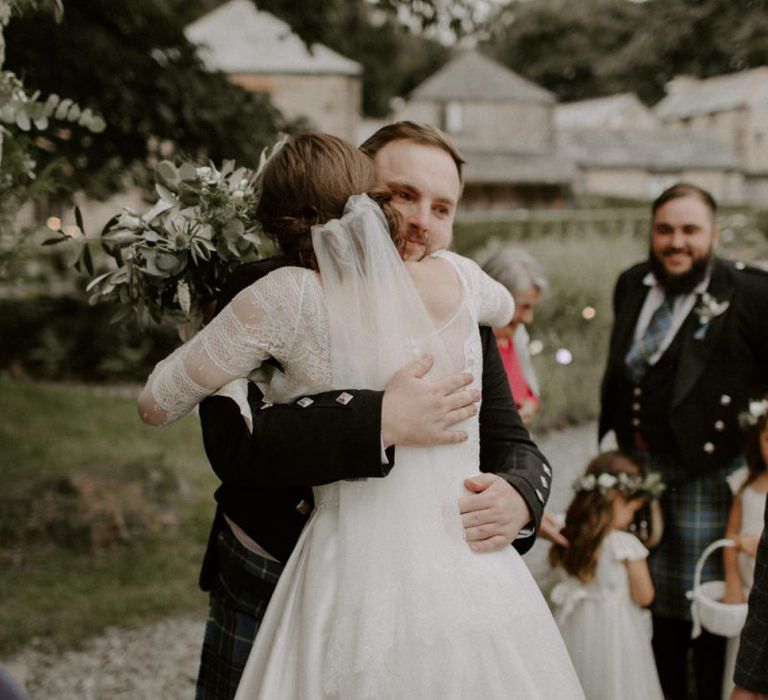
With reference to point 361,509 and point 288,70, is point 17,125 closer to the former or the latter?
point 361,509

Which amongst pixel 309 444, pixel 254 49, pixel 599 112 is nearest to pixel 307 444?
pixel 309 444

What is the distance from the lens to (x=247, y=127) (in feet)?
22.0

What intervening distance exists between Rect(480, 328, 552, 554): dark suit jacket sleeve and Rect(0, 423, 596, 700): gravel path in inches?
114

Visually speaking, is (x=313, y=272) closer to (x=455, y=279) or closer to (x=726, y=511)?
(x=455, y=279)

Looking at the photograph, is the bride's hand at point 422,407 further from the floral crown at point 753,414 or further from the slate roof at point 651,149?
the slate roof at point 651,149

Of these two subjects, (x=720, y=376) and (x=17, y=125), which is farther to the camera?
(x=720, y=376)

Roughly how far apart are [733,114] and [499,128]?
11.8m

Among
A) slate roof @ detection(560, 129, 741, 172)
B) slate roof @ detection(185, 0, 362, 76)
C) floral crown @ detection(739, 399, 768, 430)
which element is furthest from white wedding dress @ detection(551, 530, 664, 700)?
slate roof @ detection(560, 129, 741, 172)

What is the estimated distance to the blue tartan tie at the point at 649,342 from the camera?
13.0 feet

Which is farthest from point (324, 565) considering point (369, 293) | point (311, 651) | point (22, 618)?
point (22, 618)

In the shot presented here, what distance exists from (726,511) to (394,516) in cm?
242

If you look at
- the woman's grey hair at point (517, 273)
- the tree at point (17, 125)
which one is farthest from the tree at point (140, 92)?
the woman's grey hair at point (517, 273)

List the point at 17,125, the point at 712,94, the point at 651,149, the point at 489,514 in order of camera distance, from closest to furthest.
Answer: the point at 489,514, the point at 17,125, the point at 712,94, the point at 651,149

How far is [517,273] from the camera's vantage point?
407cm
